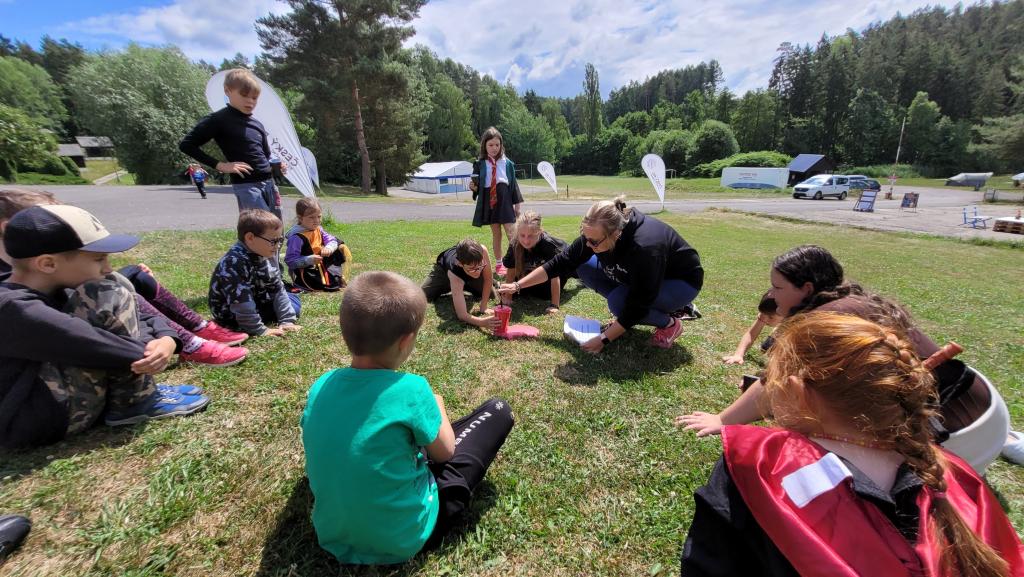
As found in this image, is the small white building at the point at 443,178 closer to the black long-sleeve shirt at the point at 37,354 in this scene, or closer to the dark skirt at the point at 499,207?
the dark skirt at the point at 499,207

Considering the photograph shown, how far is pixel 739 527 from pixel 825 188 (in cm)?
3704

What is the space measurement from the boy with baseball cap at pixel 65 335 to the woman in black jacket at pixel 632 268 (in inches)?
111

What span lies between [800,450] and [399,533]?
1.44 metres

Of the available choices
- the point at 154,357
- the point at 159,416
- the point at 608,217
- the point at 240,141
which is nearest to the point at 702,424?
the point at 608,217

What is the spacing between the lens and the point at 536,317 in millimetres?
4734

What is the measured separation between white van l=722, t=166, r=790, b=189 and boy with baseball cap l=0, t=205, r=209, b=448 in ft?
149

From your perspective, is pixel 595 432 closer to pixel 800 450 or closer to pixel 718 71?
pixel 800 450

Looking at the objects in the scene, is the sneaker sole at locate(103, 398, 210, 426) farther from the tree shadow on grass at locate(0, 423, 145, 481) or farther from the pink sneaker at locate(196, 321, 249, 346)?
the pink sneaker at locate(196, 321, 249, 346)

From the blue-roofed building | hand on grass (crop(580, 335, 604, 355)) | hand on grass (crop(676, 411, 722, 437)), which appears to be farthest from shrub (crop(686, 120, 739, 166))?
hand on grass (crop(676, 411, 722, 437))

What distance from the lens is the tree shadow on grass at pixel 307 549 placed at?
1.71m

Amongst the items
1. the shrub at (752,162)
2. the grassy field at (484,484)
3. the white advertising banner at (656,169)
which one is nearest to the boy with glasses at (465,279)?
the grassy field at (484,484)

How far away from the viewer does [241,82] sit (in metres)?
4.26

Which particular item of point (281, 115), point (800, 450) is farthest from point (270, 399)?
point (281, 115)

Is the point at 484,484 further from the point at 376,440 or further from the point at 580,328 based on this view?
the point at 580,328
